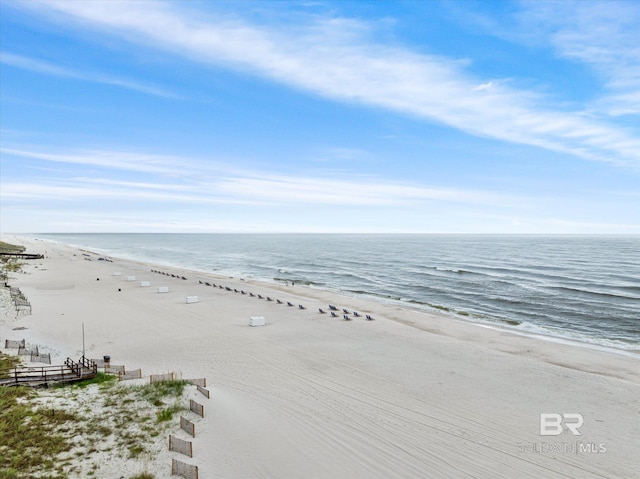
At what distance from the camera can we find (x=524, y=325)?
36.7 meters

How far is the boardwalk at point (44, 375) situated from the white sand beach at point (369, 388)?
2.96 metres

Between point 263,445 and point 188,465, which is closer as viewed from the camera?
point 188,465

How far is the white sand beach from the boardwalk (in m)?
2.96

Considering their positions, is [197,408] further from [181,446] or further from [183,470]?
[183,470]

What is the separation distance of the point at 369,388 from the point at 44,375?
1563 cm

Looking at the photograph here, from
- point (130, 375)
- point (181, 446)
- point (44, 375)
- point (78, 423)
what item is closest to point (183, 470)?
point (181, 446)

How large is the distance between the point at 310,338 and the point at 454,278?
42.1 m

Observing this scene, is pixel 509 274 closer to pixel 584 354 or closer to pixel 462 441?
pixel 584 354

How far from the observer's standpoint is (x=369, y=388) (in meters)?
20.4

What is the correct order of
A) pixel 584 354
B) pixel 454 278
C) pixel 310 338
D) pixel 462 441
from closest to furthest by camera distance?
pixel 462 441 < pixel 584 354 < pixel 310 338 < pixel 454 278

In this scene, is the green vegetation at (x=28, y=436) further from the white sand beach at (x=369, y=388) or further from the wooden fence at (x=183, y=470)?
the white sand beach at (x=369, y=388)

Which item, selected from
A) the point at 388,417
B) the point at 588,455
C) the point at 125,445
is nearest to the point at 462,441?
the point at 388,417

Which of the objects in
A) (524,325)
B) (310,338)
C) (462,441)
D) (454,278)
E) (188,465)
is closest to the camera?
(188,465)

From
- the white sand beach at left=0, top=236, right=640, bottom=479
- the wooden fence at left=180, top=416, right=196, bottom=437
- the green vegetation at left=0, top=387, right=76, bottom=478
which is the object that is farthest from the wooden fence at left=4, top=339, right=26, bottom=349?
the wooden fence at left=180, top=416, right=196, bottom=437
